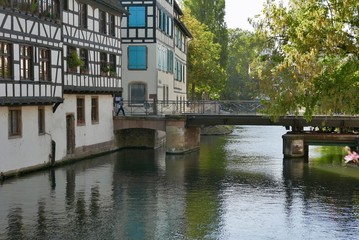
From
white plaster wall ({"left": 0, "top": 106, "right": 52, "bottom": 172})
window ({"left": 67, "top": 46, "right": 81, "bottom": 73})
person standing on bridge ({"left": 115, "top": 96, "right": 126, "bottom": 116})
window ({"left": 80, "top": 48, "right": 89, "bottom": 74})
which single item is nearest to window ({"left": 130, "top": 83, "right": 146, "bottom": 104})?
person standing on bridge ({"left": 115, "top": 96, "right": 126, "bottom": 116})

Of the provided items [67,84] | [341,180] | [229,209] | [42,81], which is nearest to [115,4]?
[67,84]

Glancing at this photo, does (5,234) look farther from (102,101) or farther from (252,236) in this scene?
(102,101)

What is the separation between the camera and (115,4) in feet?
132

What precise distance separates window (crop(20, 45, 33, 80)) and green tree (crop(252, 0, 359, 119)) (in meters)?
14.1

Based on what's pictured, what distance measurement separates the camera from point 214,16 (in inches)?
2921

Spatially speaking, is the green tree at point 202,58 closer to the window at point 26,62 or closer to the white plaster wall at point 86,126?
the white plaster wall at point 86,126

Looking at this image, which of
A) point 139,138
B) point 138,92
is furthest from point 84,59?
point 139,138

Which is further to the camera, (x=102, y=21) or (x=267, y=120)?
(x=267, y=120)

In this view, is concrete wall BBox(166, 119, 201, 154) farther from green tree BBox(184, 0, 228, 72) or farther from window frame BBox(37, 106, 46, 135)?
green tree BBox(184, 0, 228, 72)

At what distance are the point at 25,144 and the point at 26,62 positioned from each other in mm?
3895

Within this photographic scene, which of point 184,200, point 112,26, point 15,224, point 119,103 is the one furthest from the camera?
point 119,103

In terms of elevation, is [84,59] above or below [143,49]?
below

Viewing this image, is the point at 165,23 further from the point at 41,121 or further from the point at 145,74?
the point at 41,121

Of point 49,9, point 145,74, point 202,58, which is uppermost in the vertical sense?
point 202,58
